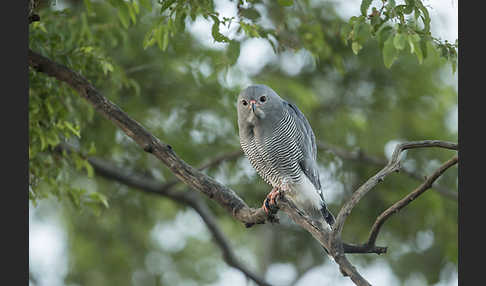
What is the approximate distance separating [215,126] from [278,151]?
378cm

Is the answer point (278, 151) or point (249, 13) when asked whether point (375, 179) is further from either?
point (249, 13)

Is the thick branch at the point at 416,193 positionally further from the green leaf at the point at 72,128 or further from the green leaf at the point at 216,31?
the green leaf at the point at 72,128

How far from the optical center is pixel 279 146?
508 centimetres

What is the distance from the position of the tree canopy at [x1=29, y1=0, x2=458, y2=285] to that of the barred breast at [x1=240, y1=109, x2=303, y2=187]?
2.59 feet

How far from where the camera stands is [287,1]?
188 inches

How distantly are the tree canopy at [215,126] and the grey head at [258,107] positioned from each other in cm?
41

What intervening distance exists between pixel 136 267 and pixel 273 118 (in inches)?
301

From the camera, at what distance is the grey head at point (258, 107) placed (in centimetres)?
481

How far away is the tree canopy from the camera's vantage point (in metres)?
5.46

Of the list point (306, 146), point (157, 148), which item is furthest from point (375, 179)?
point (157, 148)

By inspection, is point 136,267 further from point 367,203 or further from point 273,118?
point 273,118

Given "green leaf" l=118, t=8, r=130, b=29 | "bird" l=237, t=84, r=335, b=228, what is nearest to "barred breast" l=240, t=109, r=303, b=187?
"bird" l=237, t=84, r=335, b=228

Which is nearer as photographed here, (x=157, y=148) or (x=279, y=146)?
(x=157, y=148)

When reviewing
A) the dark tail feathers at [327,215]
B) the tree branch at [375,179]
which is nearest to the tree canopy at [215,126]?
the tree branch at [375,179]
